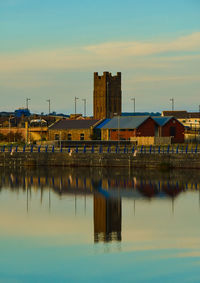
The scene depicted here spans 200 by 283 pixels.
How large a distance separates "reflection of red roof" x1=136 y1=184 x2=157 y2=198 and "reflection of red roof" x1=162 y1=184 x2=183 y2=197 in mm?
1242

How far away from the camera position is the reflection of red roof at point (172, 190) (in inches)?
2056

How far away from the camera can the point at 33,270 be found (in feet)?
83.9

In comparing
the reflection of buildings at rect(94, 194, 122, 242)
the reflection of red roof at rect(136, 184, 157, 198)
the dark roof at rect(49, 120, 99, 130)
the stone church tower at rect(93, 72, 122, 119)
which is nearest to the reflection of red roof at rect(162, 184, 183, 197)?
the reflection of red roof at rect(136, 184, 157, 198)

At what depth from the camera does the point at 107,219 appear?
39281mm

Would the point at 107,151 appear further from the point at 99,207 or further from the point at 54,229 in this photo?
the point at 54,229

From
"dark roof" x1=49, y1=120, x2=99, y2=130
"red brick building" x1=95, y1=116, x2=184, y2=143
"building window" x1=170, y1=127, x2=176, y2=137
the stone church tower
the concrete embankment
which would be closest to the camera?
the concrete embankment

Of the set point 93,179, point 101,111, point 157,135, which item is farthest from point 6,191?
point 101,111

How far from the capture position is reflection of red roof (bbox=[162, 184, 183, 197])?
171 feet

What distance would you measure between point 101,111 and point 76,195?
111 m

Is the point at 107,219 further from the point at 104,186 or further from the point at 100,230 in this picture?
the point at 104,186

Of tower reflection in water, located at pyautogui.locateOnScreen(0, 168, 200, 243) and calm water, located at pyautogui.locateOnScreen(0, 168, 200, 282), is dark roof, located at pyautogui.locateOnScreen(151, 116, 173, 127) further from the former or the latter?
calm water, located at pyautogui.locateOnScreen(0, 168, 200, 282)

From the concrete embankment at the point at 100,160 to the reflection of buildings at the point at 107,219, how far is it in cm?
2324

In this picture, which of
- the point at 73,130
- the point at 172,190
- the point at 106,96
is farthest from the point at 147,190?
the point at 106,96

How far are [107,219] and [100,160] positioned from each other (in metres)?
37.3
